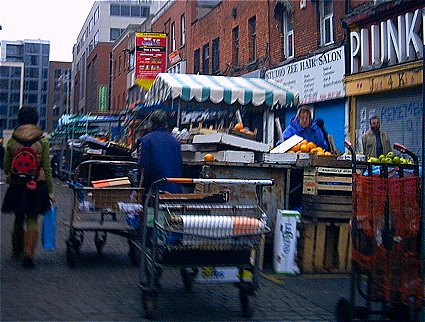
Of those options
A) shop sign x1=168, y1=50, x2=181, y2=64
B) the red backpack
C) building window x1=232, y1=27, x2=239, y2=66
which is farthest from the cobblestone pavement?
shop sign x1=168, y1=50, x2=181, y2=64

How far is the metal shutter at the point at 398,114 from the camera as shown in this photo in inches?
598

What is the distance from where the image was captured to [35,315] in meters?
6.21

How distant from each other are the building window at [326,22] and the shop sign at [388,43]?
5.55 ft

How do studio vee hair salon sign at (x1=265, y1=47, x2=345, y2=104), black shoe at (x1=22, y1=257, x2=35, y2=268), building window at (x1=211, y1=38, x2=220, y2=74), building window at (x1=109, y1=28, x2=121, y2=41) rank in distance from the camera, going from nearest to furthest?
1. black shoe at (x1=22, y1=257, x2=35, y2=268)
2. studio vee hair salon sign at (x1=265, y1=47, x2=345, y2=104)
3. building window at (x1=211, y1=38, x2=220, y2=74)
4. building window at (x1=109, y1=28, x2=121, y2=41)

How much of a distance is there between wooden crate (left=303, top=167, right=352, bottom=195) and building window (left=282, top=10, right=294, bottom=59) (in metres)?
13.4

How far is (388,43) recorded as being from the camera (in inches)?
632

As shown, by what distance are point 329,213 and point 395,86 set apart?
7.62 meters

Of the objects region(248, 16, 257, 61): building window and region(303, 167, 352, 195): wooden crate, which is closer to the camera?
region(303, 167, 352, 195): wooden crate

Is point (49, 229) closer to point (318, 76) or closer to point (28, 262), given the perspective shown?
point (28, 262)

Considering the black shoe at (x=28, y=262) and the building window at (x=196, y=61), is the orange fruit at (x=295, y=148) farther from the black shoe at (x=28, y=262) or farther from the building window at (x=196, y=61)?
the building window at (x=196, y=61)

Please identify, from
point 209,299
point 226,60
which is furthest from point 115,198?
point 226,60

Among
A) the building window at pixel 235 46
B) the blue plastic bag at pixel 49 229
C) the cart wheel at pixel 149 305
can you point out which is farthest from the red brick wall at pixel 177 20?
the cart wheel at pixel 149 305

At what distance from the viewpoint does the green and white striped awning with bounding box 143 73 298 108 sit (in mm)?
13328

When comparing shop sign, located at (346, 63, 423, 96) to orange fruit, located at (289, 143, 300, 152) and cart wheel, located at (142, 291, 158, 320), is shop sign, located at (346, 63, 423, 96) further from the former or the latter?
cart wheel, located at (142, 291, 158, 320)
